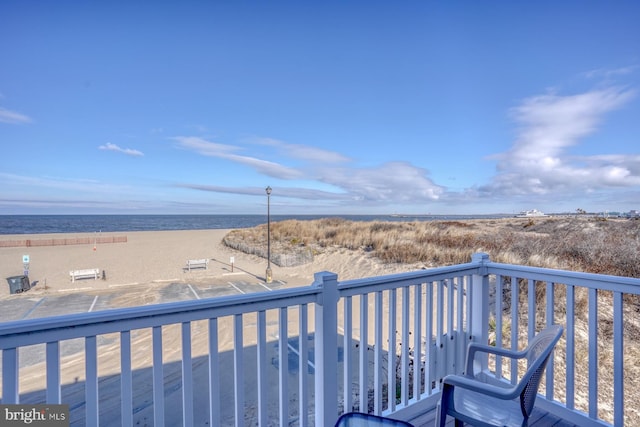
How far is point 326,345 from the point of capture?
65.1 inches

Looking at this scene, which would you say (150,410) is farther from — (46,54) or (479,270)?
(46,54)

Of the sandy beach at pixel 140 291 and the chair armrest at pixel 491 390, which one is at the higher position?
the chair armrest at pixel 491 390

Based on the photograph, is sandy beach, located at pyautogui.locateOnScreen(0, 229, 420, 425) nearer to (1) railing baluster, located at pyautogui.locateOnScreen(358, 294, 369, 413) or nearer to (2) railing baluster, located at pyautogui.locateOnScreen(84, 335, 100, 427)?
(1) railing baluster, located at pyautogui.locateOnScreen(358, 294, 369, 413)

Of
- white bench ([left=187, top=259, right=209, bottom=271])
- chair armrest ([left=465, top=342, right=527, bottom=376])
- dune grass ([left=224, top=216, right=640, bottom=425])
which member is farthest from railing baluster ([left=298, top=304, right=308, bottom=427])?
white bench ([left=187, top=259, right=209, bottom=271])

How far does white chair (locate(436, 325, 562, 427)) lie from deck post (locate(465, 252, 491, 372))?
2.73ft

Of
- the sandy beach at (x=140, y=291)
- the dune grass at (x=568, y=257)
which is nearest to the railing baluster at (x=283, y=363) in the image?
the sandy beach at (x=140, y=291)

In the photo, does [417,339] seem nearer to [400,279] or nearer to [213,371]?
[400,279]

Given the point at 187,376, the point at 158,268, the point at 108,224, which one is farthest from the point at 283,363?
the point at 108,224

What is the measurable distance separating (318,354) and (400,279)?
0.68m

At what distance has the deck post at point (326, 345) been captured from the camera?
1.62m

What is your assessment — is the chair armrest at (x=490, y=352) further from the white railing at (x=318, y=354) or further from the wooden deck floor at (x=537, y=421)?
the wooden deck floor at (x=537, y=421)

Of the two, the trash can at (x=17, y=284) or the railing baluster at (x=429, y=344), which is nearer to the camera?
the railing baluster at (x=429, y=344)

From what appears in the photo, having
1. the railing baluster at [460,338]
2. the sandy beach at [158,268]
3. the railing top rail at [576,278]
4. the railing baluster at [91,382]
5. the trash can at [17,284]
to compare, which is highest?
the railing top rail at [576,278]

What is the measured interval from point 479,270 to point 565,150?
38.0 feet
